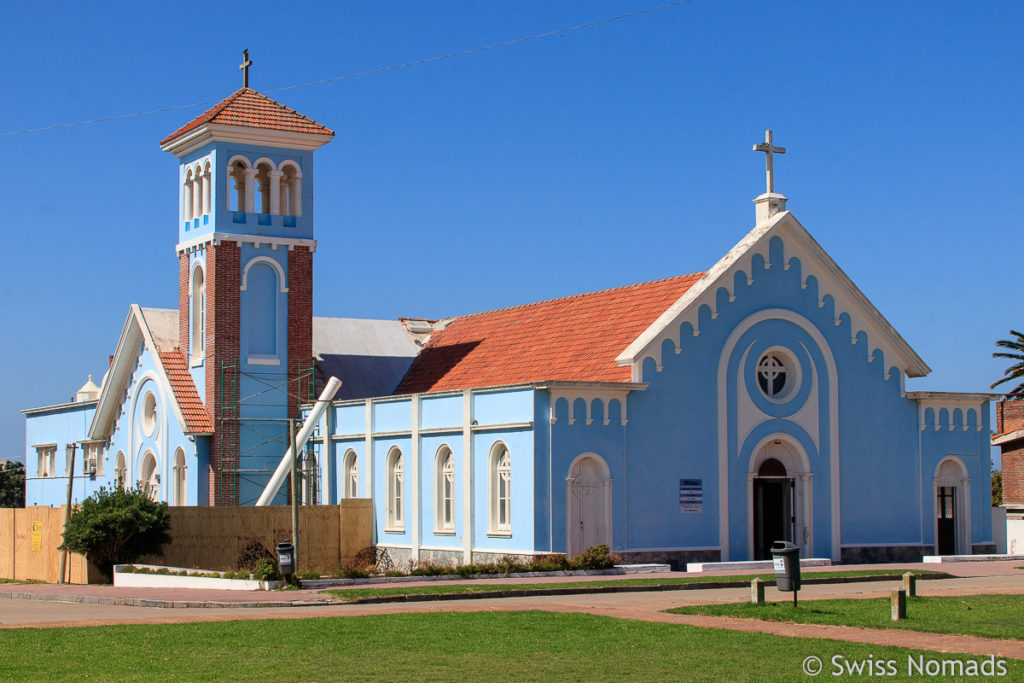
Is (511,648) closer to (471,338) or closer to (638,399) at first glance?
(638,399)

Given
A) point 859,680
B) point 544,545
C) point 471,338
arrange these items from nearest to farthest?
point 859,680 → point 544,545 → point 471,338

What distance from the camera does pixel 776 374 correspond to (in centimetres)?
3662

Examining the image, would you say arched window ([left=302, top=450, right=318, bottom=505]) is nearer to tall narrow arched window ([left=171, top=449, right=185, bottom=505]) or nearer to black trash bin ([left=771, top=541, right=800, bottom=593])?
tall narrow arched window ([left=171, top=449, right=185, bottom=505])

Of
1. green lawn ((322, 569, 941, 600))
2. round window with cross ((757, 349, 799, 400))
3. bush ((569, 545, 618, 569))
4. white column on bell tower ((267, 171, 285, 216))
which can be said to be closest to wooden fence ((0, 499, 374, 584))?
bush ((569, 545, 618, 569))

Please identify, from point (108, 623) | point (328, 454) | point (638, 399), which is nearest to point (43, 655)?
point (108, 623)

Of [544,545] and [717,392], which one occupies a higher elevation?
[717,392]

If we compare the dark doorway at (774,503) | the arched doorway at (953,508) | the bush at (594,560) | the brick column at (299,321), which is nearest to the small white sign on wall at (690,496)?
the dark doorway at (774,503)

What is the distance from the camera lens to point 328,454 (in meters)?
41.4

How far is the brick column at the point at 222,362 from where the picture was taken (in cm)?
4069

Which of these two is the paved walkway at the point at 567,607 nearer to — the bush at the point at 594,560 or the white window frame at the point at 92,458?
the bush at the point at 594,560

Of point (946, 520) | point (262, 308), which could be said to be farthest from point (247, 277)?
point (946, 520)

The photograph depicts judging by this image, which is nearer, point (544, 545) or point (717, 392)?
point (544, 545)

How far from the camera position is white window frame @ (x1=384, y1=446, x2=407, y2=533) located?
38250 mm

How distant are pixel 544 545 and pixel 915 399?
11.9 meters
